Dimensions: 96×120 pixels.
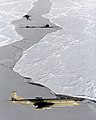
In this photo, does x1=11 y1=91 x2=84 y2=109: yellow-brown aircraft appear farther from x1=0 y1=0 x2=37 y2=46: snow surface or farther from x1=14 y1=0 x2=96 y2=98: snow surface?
x1=0 y1=0 x2=37 y2=46: snow surface

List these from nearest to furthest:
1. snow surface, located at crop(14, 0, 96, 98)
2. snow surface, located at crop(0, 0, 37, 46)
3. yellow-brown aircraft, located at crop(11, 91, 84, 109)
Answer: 1. yellow-brown aircraft, located at crop(11, 91, 84, 109)
2. snow surface, located at crop(14, 0, 96, 98)
3. snow surface, located at crop(0, 0, 37, 46)

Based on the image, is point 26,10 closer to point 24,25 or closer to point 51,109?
point 24,25

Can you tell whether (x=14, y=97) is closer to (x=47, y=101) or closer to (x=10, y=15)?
(x=47, y=101)

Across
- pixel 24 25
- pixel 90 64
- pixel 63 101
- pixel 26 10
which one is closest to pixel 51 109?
pixel 63 101

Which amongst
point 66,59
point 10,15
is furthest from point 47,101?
point 10,15

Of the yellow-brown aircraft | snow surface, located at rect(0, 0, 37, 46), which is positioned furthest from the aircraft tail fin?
snow surface, located at rect(0, 0, 37, 46)

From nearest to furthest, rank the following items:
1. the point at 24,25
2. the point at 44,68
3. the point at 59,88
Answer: the point at 59,88 → the point at 44,68 → the point at 24,25

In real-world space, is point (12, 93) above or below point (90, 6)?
below
